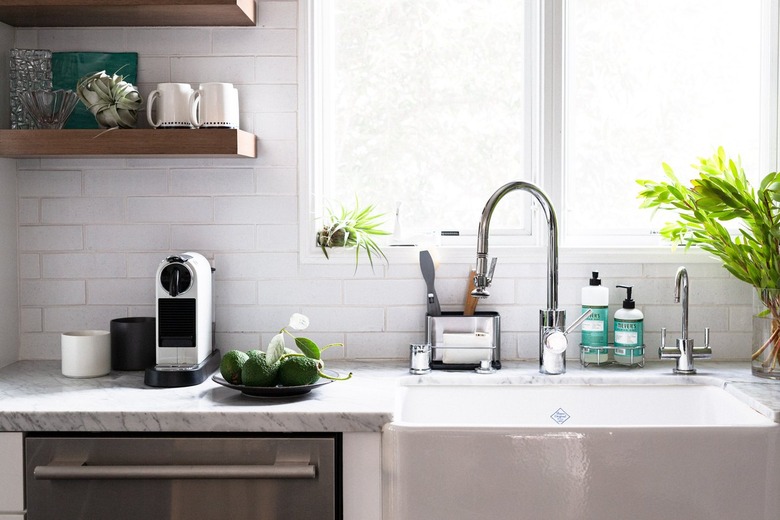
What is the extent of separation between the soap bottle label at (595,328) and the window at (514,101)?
0.25 meters

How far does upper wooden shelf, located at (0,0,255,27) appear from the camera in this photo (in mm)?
1972

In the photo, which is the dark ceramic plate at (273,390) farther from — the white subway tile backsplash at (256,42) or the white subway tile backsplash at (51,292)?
the white subway tile backsplash at (256,42)

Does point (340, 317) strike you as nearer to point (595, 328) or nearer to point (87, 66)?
point (595, 328)

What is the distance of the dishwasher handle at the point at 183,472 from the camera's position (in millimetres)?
1626

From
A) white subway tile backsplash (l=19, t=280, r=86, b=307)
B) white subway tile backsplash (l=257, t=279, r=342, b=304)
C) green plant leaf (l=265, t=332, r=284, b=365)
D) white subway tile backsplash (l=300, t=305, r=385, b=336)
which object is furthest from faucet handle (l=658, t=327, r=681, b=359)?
white subway tile backsplash (l=19, t=280, r=86, b=307)

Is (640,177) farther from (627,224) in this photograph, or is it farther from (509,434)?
Answer: (509,434)

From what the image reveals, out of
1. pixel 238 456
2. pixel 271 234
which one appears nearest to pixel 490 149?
pixel 271 234

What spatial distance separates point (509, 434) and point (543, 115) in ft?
3.32

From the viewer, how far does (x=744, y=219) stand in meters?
2.07

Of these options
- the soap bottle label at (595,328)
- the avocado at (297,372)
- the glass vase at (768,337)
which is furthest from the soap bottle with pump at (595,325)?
the avocado at (297,372)

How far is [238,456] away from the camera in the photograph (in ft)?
5.42

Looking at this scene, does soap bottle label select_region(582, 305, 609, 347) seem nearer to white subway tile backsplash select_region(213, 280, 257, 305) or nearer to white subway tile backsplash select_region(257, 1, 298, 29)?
white subway tile backsplash select_region(213, 280, 257, 305)

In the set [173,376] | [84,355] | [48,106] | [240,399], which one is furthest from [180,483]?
[48,106]

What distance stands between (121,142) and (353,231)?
0.65 metres
